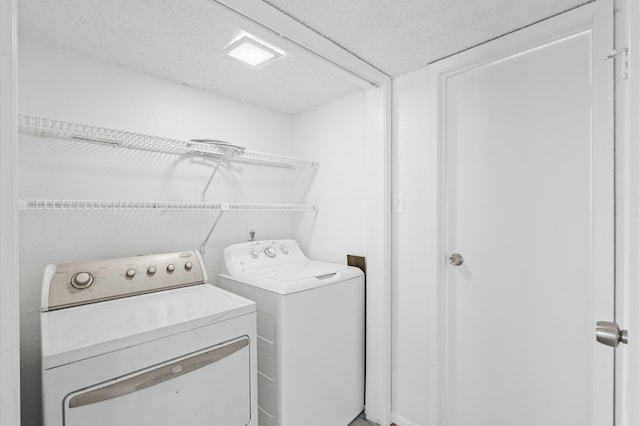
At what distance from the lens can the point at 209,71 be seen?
180cm

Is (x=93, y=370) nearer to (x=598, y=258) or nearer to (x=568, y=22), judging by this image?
(x=598, y=258)

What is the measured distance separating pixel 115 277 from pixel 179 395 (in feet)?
2.30

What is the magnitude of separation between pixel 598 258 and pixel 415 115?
1126 millimetres

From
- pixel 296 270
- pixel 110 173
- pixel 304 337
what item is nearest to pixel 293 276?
pixel 296 270

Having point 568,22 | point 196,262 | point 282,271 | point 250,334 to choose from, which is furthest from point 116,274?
point 568,22

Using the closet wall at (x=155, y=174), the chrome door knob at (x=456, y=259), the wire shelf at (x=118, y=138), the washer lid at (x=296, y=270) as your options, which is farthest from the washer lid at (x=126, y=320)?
the chrome door knob at (x=456, y=259)

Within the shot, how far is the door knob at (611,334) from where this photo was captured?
1.99 feet

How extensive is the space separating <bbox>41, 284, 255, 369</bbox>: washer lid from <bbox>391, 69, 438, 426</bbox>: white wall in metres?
0.98

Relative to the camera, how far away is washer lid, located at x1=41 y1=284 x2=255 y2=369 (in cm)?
96

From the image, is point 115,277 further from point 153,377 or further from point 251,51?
point 251,51

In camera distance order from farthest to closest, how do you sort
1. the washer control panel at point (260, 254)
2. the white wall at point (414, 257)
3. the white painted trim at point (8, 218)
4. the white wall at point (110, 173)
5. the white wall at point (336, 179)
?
1. the white wall at point (336, 179)
2. the washer control panel at point (260, 254)
3. the white wall at point (414, 257)
4. the white wall at point (110, 173)
5. the white painted trim at point (8, 218)

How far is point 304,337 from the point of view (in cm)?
159

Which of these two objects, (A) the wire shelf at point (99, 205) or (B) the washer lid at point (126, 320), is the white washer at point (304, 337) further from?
(A) the wire shelf at point (99, 205)

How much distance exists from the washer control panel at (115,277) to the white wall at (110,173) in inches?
7.8
